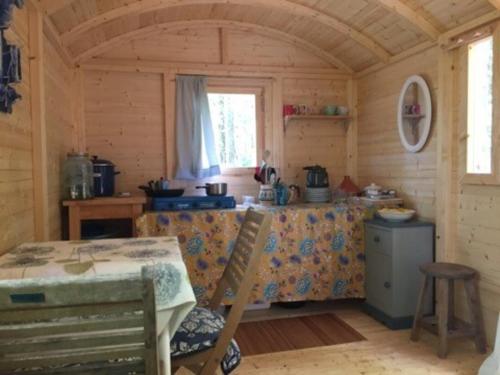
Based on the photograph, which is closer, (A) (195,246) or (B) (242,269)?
(B) (242,269)

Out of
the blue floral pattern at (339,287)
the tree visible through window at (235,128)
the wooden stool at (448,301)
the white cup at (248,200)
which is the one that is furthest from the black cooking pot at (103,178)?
the wooden stool at (448,301)

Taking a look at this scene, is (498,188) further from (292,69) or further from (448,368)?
(292,69)

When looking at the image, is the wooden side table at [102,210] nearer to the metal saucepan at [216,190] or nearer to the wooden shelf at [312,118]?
the metal saucepan at [216,190]

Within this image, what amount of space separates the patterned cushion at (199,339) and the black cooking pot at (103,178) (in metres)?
1.68

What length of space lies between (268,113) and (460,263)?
2.05 metres

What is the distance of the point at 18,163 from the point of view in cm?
204

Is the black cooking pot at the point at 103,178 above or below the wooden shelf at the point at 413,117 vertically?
below

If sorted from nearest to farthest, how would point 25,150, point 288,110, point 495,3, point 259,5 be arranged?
point 25,150
point 495,3
point 259,5
point 288,110

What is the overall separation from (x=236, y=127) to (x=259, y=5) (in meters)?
1.10

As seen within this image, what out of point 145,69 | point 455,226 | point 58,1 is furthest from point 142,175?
point 455,226

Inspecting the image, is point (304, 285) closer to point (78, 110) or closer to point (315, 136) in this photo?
point (315, 136)

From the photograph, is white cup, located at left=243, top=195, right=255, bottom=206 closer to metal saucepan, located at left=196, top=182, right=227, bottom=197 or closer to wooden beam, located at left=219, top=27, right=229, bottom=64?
metal saucepan, located at left=196, top=182, right=227, bottom=197

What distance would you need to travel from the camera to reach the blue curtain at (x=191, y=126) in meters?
3.67

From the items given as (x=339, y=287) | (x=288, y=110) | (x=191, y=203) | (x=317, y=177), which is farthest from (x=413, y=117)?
(x=191, y=203)
